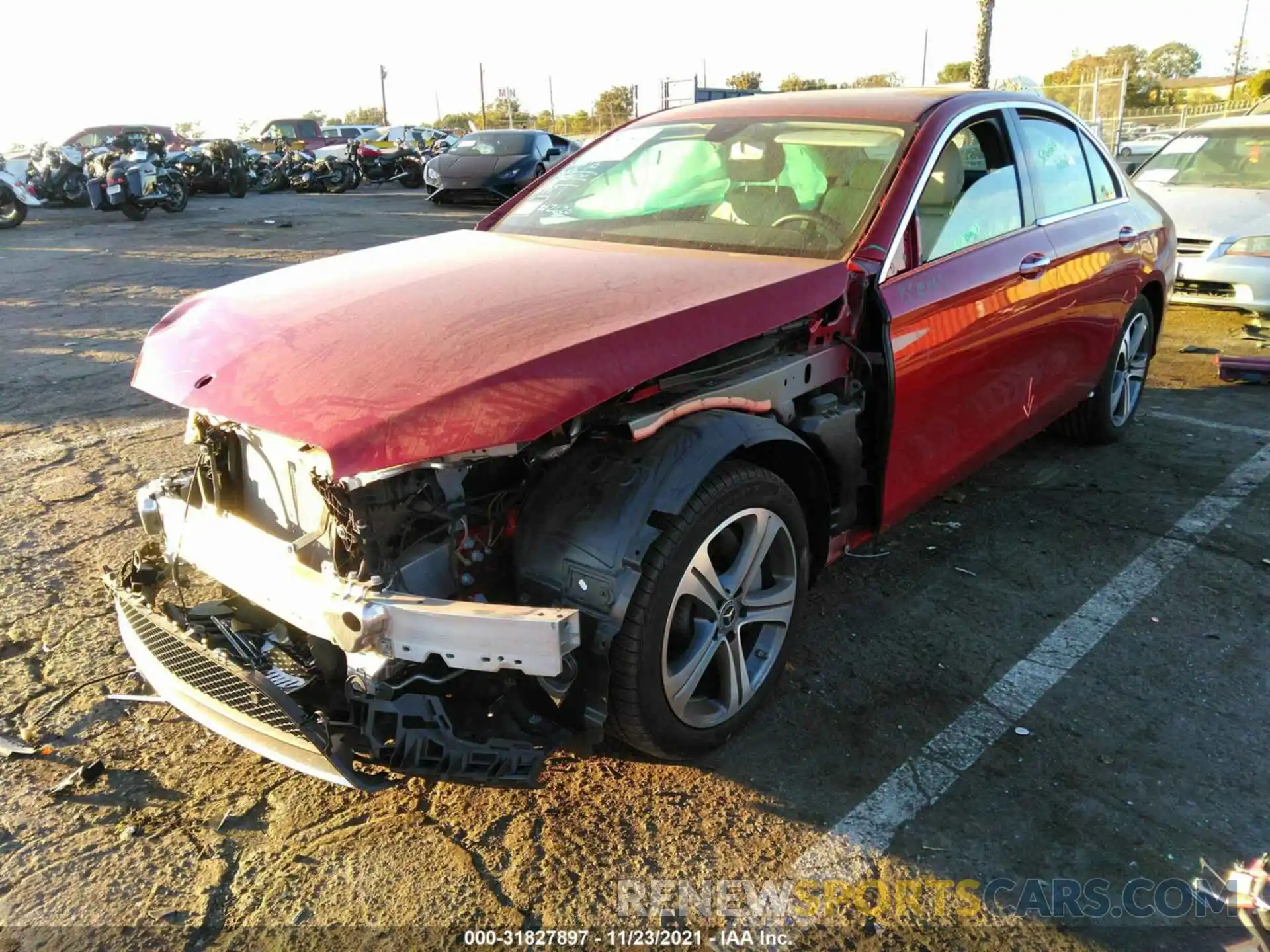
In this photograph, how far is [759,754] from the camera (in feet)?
8.93

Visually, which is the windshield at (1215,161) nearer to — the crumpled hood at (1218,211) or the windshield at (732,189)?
the crumpled hood at (1218,211)

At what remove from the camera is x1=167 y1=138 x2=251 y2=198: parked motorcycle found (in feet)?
67.6

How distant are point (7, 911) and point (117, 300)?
8.13 meters

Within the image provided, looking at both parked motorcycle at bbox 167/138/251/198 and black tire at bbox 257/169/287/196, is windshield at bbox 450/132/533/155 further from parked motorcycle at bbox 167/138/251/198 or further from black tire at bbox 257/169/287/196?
black tire at bbox 257/169/287/196

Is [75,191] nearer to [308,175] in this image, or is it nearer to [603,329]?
[308,175]

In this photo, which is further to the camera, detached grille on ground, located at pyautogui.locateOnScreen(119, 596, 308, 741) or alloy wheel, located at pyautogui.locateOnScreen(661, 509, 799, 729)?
alloy wheel, located at pyautogui.locateOnScreen(661, 509, 799, 729)

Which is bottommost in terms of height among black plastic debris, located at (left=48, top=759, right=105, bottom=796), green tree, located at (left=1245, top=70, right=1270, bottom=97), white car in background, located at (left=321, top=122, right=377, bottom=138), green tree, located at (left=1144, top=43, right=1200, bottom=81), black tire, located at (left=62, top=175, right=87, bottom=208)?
black plastic debris, located at (left=48, top=759, right=105, bottom=796)

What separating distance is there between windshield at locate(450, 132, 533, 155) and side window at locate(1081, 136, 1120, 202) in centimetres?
1292

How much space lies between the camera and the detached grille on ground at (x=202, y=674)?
7.25 feet

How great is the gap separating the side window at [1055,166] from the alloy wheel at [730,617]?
2234 millimetres

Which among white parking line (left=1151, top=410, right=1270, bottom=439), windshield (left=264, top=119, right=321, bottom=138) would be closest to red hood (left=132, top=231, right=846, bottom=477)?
white parking line (left=1151, top=410, right=1270, bottom=439)

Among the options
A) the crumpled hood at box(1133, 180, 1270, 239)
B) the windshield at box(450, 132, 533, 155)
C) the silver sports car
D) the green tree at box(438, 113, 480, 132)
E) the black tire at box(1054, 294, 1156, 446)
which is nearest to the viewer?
the black tire at box(1054, 294, 1156, 446)

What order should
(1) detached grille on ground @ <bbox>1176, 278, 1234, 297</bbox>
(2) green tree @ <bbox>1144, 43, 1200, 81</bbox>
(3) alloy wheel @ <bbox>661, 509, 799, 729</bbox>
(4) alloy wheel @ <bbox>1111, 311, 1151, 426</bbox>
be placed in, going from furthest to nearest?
(2) green tree @ <bbox>1144, 43, 1200, 81</bbox>
(1) detached grille on ground @ <bbox>1176, 278, 1234, 297</bbox>
(4) alloy wheel @ <bbox>1111, 311, 1151, 426</bbox>
(3) alloy wheel @ <bbox>661, 509, 799, 729</bbox>

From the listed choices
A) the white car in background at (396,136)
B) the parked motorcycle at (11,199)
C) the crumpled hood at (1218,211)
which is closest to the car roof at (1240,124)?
the crumpled hood at (1218,211)
